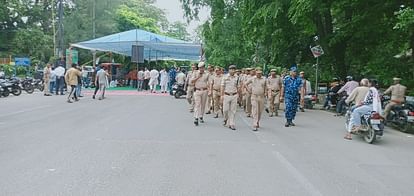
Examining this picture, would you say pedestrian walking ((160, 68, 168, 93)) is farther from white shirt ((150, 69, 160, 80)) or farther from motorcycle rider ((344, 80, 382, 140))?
motorcycle rider ((344, 80, 382, 140))

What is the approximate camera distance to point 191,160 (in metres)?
8.27

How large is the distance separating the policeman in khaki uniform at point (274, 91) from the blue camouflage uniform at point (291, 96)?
2851 millimetres

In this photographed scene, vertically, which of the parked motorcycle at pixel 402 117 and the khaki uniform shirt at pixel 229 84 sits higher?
the khaki uniform shirt at pixel 229 84

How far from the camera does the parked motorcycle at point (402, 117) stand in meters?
14.0

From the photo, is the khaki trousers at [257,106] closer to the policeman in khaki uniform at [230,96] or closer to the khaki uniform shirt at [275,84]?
the policeman in khaki uniform at [230,96]

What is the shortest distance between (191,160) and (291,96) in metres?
6.92

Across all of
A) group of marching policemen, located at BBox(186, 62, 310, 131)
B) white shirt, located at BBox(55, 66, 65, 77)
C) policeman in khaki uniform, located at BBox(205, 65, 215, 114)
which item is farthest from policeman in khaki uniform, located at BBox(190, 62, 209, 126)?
white shirt, located at BBox(55, 66, 65, 77)

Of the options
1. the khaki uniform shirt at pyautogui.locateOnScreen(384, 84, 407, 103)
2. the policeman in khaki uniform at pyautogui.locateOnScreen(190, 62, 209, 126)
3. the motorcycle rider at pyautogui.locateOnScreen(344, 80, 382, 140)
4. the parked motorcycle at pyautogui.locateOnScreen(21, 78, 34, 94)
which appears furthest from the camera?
the parked motorcycle at pyautogui.locateOnScreen(21, 78, 34, 94)

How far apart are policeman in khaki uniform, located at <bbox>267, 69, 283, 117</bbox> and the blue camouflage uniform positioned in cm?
285

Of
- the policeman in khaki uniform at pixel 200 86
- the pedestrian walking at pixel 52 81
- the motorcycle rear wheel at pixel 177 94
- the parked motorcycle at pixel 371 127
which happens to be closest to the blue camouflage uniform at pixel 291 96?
the policeman in khaki uniform at pixel 200 86

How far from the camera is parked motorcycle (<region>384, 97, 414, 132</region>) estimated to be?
1396cm

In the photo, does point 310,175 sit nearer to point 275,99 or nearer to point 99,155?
point 99,155

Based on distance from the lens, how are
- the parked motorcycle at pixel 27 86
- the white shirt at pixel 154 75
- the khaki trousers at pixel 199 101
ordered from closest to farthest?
the khaki trousers at pixel 199 101 < the parked motorcycle at pixel 27 86 < the white shirt at pixel 154 75

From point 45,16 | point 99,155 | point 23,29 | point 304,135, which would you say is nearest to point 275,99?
point 304,135
